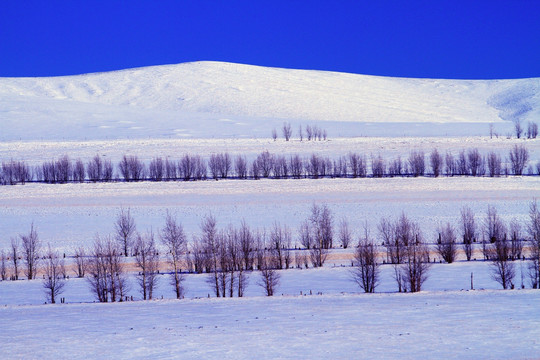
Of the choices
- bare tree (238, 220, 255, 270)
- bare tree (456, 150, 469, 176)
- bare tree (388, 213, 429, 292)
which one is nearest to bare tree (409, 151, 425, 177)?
bare tree (456, 150, 469, 176)

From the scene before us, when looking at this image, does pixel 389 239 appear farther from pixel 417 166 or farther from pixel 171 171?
pixel 171 171

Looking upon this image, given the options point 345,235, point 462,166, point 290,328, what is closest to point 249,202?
point 345,235

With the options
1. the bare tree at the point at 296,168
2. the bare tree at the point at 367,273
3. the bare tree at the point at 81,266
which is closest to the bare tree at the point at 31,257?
the bare tree at the point at 81,266

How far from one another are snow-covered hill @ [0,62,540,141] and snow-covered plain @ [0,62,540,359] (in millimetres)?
945

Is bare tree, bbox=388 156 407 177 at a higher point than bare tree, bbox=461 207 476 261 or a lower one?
higher

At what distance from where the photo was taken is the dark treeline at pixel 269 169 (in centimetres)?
5906

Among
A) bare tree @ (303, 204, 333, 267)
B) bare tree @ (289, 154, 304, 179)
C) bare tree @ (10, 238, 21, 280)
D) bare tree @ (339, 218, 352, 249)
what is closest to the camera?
bare tree @ (10, 238, 21, 280)

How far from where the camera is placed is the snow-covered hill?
102 meters

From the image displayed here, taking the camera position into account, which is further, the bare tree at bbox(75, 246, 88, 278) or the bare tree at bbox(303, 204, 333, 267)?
the bare tree at bbox(303, 204, 333, 267)

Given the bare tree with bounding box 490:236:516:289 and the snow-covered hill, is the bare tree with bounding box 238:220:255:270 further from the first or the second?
the snow-covered hill

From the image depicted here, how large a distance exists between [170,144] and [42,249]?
152 feet

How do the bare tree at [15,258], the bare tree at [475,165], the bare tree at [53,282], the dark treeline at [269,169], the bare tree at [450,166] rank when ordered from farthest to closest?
the bare tree at [450,166] → the dark treeline at [269,169] → the bare tree at [475,165] → the bare tree at [15,258] → the bare tree at [53,282]

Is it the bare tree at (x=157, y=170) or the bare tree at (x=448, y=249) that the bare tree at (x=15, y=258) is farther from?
the bare tree at (x=157, y=170)

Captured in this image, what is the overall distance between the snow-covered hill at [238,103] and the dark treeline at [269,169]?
30.0m
